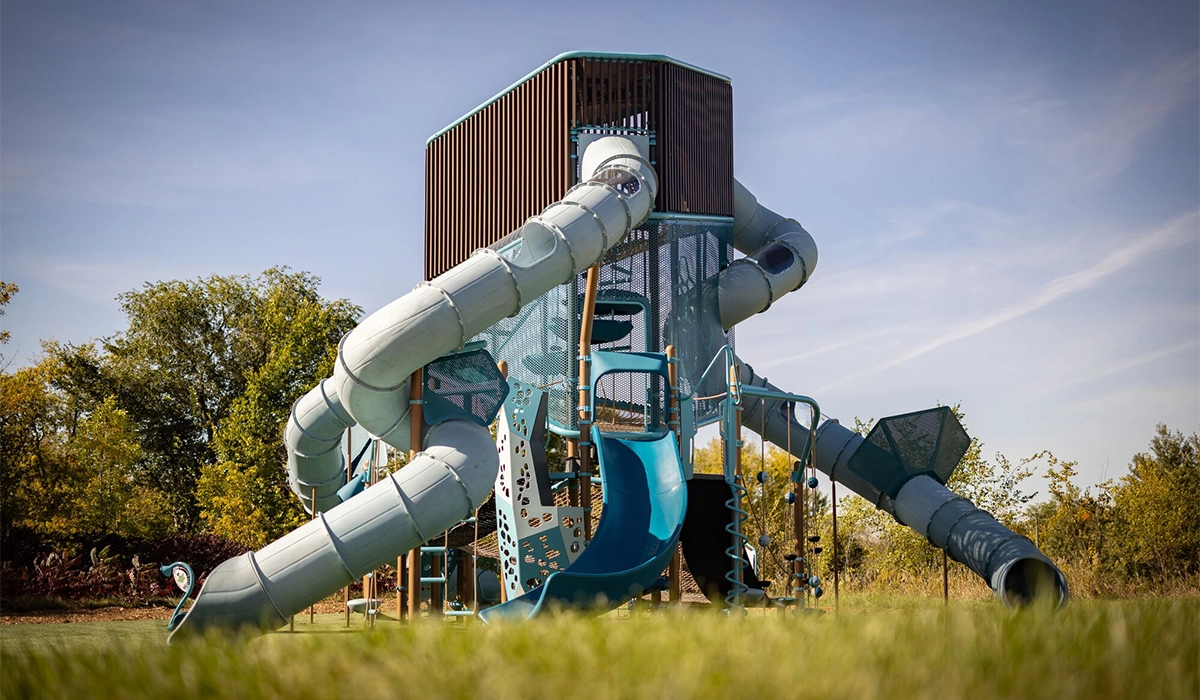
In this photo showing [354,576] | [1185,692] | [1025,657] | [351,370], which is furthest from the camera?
[351,370]

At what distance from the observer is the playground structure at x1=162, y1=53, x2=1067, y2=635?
10.7m

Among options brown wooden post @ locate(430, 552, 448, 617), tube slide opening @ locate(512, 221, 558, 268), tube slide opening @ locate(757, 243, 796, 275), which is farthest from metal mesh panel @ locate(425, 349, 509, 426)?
tube slide opening @ locate(757, 243, 796, 275)

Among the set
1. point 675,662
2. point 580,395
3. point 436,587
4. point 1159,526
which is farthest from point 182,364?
point 675,662

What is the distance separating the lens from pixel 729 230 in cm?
1752

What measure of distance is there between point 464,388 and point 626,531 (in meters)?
2.51

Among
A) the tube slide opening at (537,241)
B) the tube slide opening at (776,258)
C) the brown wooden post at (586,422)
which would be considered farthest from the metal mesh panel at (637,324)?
the tube slide opening at (537,241)

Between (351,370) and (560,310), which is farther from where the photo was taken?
(560,310)

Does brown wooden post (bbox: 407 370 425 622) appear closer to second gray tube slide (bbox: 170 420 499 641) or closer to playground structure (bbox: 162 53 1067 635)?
playground structure (bbox: 162 53 1067 635)

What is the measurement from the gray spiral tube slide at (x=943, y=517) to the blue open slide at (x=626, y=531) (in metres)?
1.40

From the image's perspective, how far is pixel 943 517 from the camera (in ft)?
49.5

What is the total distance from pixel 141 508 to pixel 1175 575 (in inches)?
932

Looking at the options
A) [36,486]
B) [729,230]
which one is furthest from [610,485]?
[36,486]

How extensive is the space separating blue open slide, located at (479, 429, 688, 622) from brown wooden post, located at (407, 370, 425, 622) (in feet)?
3.94

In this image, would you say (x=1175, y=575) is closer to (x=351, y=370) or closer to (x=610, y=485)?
(x=610, y=485)
